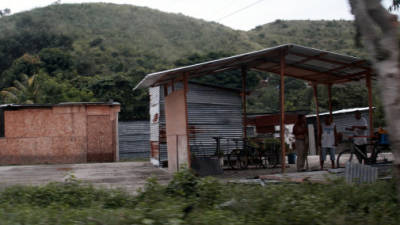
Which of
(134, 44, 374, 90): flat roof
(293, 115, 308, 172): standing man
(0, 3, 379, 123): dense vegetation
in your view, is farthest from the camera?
(0, 3, 379, 123): dense vegetation

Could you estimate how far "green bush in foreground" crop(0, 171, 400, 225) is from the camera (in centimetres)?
479

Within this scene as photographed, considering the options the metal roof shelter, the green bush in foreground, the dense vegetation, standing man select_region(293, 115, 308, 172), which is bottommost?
the green bush in foreground

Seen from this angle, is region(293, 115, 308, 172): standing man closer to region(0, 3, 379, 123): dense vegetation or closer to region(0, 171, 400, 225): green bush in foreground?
region(0, 3, 379, 123): dense vegetation

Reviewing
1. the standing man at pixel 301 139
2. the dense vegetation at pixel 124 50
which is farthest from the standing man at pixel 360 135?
the dense vegetation at pixel 124 50

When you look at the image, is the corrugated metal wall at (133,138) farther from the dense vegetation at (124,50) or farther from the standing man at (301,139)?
the standing man at (301,139)

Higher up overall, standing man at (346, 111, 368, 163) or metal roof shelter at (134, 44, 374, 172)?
metal roof shelter at (134, 44, 374, 172)

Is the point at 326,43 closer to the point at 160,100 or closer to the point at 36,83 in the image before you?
the point at 36,83

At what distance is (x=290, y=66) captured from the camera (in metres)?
13.3

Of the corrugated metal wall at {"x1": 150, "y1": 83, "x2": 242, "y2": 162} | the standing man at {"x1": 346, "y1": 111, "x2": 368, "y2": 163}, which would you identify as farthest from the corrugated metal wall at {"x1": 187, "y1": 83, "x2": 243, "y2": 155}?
the standing man at {"x1": 346, "y1": 111, "x2": 368, "y2": 163}

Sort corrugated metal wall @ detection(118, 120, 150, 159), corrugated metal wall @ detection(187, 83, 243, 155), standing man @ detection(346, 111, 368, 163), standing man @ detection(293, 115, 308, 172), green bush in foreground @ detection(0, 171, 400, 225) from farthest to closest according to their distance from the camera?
corrugated metal wall @ detection(118, 120, 150, 159) → corrugated metal wall @ detection(187, 83, 243, 155) → standing man @ detection(293, 115, 308, 172) → standing man @ detection(346, 111, 368, 163) → green bush in foreground @ detection(0, 171, 400, 225)

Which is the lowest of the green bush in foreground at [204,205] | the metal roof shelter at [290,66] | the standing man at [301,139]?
the green bush in foreground at [204,205]

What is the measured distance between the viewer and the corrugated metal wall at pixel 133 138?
23.3 meters

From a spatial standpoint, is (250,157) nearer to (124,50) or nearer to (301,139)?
(301,139)

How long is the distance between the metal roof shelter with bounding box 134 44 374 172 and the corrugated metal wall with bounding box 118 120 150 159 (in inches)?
417
